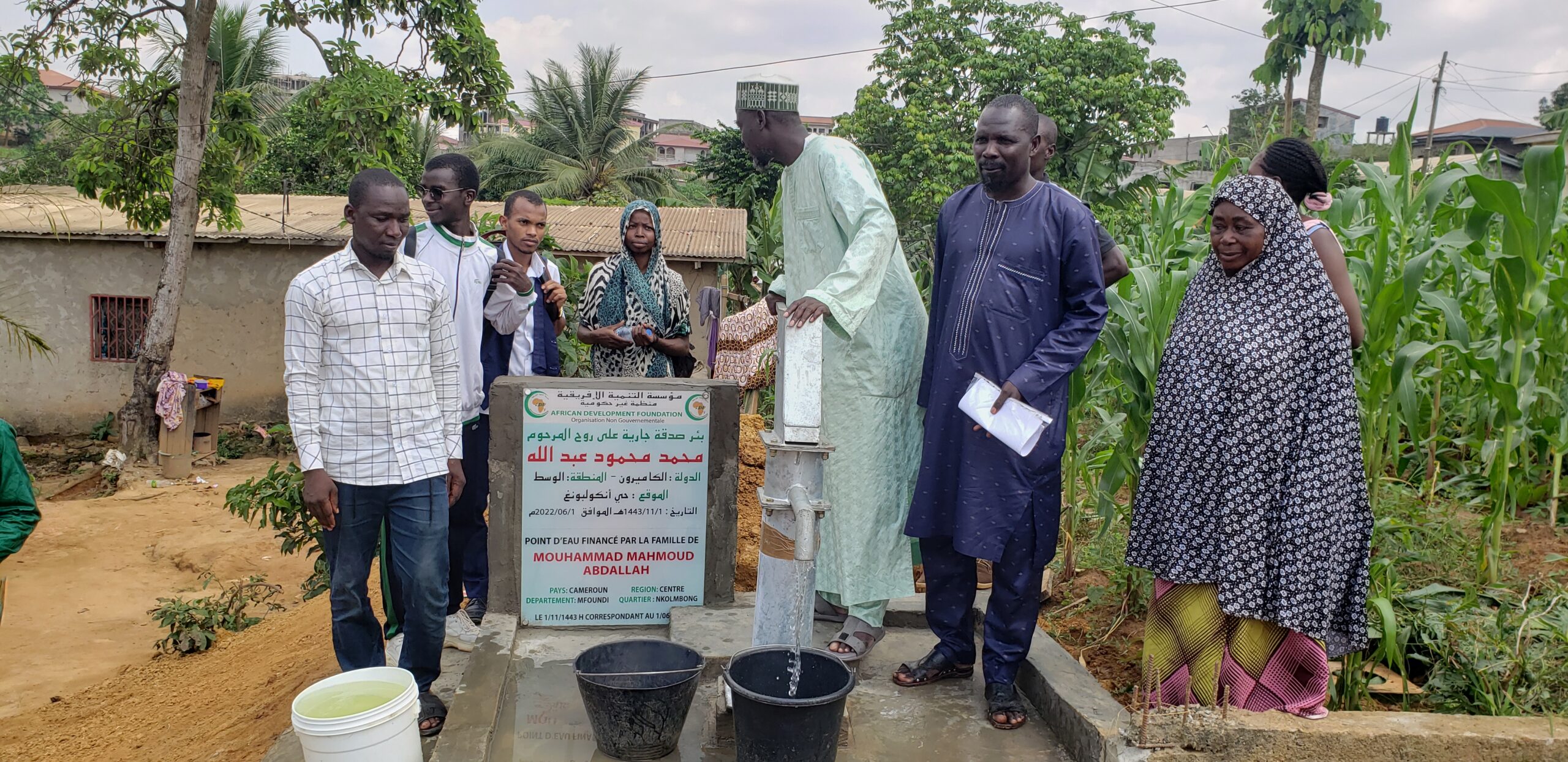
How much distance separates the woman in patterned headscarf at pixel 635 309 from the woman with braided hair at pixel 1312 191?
88.7 inches

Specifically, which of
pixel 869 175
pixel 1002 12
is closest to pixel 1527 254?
pixel 869 175

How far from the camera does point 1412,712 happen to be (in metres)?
2.77

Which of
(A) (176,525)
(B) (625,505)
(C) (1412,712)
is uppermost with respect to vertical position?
(B) (625,505)

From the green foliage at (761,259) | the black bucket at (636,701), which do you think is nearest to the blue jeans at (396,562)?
the black bucket at (636,701)

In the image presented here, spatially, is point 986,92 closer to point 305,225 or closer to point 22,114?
point 305,225

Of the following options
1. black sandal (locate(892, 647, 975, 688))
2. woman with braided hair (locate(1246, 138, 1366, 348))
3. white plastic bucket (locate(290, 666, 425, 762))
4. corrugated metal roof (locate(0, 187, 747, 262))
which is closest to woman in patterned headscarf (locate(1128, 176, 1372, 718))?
woman with braided hair (locate(1246, 138, 1366, 348))

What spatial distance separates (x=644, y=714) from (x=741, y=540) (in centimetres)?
257

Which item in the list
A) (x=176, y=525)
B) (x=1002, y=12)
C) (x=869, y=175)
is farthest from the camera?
(x=1002, y=12)

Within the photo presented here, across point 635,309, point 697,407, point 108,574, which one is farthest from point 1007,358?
point 108,574

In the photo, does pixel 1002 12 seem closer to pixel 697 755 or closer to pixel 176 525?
pixel 176 525

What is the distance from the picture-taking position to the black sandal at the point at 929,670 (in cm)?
327

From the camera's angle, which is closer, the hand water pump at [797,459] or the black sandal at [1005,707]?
the hand water pump at [797,459]

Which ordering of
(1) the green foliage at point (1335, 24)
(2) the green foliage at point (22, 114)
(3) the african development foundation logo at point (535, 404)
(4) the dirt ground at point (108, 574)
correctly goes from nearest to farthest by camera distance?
1. (3) the african development foundation logo at point (535, 404)
2. (4) the dirt ground at point (108, 574)
3. (2) the green foliage at point (22, 114)
4. (1) the green foliage at point (1335, 24)

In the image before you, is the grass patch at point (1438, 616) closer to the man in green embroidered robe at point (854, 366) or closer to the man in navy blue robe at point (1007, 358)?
the man in navy blue robe at point (1007, 358)
